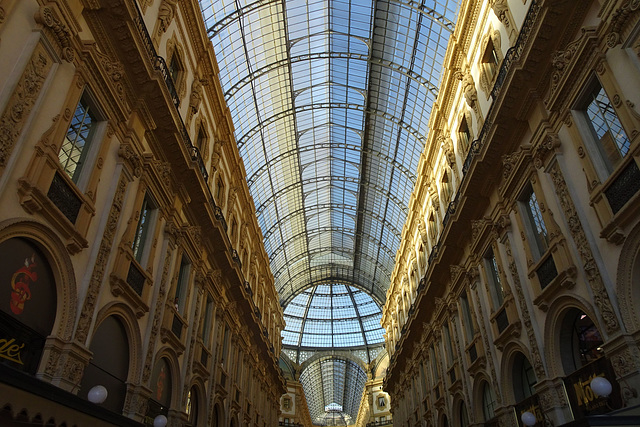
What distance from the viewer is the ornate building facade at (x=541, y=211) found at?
30.6 ft

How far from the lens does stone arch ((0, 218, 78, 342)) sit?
8727 millimetres

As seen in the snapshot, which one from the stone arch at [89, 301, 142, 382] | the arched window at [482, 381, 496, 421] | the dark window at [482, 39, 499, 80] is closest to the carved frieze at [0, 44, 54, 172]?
the stone arch at [89, 301, 142, 382]

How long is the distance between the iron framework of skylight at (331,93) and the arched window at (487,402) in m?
16.2

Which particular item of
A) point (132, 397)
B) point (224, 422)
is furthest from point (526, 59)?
point (224, 422)

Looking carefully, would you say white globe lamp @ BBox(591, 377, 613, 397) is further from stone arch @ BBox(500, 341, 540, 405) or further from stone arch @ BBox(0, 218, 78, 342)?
stone arch @ BBox(0, 218, 78, 342)

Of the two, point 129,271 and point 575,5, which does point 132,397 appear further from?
point 575,5

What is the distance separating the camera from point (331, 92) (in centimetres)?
3350

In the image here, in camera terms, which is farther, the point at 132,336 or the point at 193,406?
the point at 193,406

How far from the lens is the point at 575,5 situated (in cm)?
1091

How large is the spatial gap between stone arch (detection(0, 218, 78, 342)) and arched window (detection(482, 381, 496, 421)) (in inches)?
556

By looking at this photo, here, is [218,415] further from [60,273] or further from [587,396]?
[587,396]

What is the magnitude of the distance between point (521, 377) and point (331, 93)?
23783 millimetres

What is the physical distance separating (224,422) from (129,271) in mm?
11681

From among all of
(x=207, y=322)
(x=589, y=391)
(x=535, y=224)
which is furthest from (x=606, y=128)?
(x=207, y=322)
